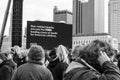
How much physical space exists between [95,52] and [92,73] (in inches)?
7.2

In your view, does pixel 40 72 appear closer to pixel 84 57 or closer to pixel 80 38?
pixel 84 57

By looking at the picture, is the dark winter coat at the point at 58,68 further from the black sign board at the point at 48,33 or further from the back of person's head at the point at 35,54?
the black sign board at the point at 48,33

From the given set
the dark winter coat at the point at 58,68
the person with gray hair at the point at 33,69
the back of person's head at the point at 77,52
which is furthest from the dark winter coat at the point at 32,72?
the dark winter coat at the point at 58,68

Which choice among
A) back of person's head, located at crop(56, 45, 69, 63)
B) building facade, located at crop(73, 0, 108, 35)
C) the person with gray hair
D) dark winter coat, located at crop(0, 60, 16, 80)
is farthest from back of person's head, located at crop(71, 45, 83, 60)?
building facade, located at crop(73, 0, 108, 35)

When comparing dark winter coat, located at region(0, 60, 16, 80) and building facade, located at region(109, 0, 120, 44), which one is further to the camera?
building facade, located at region(109, 0, 120, 44)

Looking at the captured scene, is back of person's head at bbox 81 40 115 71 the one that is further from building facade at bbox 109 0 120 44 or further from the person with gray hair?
building facade at bbox 109 0 120 44

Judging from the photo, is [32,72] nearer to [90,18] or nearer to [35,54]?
[35,54]

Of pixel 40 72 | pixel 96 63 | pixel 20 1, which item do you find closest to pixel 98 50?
pixel 96 63

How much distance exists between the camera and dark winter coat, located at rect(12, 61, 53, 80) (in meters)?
3.86

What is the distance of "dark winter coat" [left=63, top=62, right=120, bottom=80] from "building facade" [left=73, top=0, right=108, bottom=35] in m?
154

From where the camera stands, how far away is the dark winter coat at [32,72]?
3863 millimetres

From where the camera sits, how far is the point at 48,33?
17719 mm

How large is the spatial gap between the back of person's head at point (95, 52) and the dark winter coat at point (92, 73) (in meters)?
0.07

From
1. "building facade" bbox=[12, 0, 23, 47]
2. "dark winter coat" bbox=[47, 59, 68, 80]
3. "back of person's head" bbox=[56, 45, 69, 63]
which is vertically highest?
"building facade" bbox=[12, 0, 23, 47]
